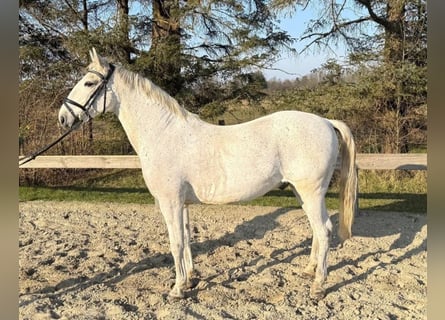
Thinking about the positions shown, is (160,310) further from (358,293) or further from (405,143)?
(405,143)

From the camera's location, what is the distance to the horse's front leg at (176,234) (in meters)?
3.00

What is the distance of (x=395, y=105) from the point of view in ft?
24.8

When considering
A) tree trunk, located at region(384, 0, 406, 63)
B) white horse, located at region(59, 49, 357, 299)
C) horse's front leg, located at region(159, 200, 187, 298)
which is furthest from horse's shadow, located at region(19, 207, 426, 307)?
tree trunk, located at region(384, 0, 406, 63)

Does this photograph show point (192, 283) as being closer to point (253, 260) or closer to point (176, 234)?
point (176, 234)

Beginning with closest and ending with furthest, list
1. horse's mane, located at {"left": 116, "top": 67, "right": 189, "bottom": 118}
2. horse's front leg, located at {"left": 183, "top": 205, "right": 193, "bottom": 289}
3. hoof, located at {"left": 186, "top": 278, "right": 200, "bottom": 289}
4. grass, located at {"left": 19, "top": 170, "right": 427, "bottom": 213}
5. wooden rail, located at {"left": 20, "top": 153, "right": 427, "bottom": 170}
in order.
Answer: horse's mane, located at {"left": 116, "top": 67, "right": 189, "bottom": 118}
hoof, located at {"left": 186, "top": 278, "right": 200, "bottom": 289}
horse's front leg, located at {"left": 183, "top": 205, "right": 193, "bottom": 289}
wooden rail, located at {"left": 20, "top": 153, "right": 427, "bottom": 170}
grass, located at {"left": 19, "top": 170, "right": 427, "bottom": 213}

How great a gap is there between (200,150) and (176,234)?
692mm

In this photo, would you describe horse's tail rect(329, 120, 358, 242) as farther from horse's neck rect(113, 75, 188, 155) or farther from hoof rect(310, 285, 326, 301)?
horse's neck rect(113, 75, 188, 155)

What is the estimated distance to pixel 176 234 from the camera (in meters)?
3.04

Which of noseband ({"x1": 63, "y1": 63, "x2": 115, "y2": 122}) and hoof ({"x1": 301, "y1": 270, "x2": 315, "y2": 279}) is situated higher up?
noseband ({"x1": 63, "y1": 63, "x2": 115, "y2": 122})

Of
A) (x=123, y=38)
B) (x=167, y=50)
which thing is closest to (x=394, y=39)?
(x=167, y=50)

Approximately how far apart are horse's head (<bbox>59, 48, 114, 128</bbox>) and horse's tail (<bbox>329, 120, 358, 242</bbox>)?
77.5 inches

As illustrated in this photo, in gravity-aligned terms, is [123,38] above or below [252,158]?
above

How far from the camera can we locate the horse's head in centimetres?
300

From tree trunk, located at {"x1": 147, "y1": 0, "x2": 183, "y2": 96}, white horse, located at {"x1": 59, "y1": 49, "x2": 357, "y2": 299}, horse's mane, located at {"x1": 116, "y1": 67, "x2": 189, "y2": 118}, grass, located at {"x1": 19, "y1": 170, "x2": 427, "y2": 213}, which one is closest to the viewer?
white horse, located at {"x1": 59, "y1": 49, "x2": 357, "y2": 299}
